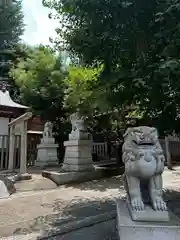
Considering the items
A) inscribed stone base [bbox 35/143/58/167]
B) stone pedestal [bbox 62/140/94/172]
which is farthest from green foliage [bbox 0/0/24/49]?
stone pedestal [bbox 62/140/94/172]

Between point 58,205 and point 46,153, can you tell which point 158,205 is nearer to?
point 58,205

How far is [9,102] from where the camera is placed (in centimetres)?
1117

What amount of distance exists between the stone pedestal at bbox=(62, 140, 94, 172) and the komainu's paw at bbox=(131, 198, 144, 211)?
5.43m

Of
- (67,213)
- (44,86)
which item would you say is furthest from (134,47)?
(44,86)

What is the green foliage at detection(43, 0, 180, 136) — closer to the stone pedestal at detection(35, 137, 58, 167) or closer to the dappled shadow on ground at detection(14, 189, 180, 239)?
the dappled shadow on ground at detection(14, 189, 180, 239)

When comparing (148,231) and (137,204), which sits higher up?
(137,204)

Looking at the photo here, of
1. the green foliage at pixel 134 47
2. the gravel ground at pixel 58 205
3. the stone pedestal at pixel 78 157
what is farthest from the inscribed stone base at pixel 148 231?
the stone pedestal at pixel 78 157

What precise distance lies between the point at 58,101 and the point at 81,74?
4.14 meters

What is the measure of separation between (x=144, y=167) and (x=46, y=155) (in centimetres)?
847

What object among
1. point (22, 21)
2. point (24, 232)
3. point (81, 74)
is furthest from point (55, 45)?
point (22, 21)

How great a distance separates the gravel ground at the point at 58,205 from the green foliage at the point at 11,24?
15936 mm

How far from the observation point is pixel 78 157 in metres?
8.53

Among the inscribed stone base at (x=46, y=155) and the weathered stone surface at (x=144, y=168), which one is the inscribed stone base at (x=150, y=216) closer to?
the weathered stone surface at (x=144, y=168)

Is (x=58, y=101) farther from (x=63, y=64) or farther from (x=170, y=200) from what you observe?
(x=170, y=200)
